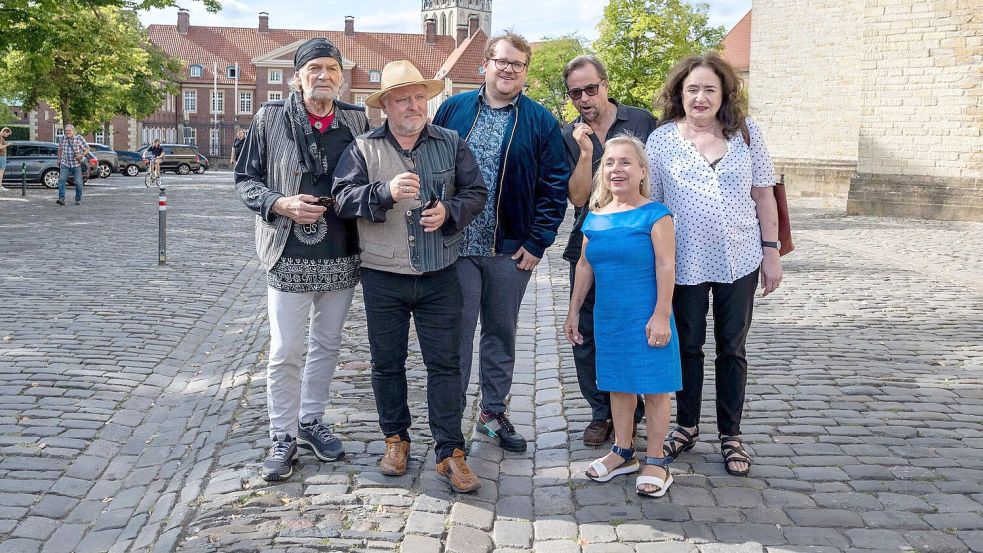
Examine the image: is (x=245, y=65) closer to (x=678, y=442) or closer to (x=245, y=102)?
(x=245, y=102)

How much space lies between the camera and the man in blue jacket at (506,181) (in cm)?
496

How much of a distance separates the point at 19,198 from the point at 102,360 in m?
20.2

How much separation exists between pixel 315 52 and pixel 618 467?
7.93 feet

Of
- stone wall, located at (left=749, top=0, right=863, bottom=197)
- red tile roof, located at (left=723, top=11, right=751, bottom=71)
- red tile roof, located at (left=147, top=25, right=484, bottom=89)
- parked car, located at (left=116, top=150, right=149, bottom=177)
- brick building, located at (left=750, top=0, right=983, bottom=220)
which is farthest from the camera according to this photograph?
red tile roof, located at (left=147, top=25, right=484, bottom=89)

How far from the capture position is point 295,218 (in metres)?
4.55

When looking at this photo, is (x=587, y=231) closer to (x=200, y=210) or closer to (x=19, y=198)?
(x=200, y=210)

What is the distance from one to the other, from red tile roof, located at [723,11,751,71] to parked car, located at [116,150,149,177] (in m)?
33.8

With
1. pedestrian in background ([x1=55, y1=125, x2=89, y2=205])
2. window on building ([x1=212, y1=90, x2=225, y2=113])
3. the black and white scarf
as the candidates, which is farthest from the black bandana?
window on building ([x1=212, y1=90, x2=225, y2=113])

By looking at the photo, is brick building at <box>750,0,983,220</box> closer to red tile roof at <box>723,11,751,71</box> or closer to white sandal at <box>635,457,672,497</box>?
white sandal at <box>635,457,672,497</box>

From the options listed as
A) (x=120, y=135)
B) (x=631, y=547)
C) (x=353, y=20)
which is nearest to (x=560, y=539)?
(x=631, y=547)

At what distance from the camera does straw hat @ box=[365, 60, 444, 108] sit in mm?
4457

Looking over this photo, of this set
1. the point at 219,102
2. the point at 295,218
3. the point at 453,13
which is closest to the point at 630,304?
the point at 295,218

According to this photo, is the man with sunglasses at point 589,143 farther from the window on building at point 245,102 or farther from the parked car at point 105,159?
the window on building at point 245,102

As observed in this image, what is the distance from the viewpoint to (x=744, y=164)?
188 inches
